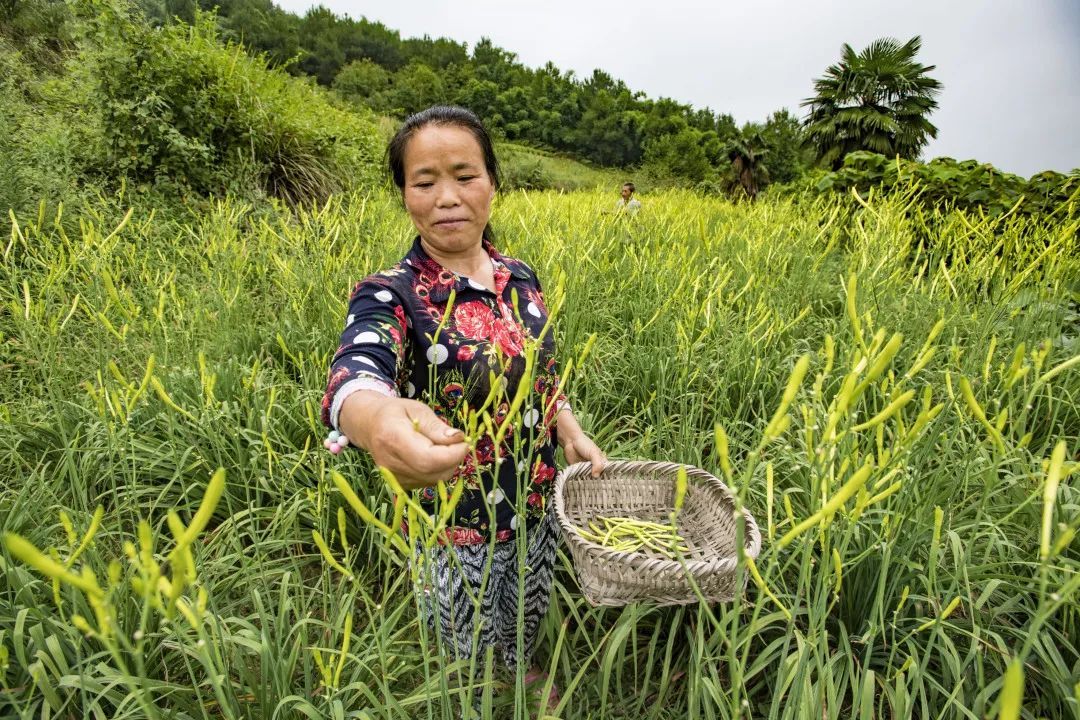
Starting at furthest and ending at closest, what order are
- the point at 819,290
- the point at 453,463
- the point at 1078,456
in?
1. the point at 819,290
2. the point at 1078,456
3. the point at 453,463

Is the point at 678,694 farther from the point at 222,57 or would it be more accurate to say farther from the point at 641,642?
the point at 222,57

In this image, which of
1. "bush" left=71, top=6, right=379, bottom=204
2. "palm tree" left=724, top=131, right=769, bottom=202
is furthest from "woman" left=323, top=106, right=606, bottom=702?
"palm tree" left=724, top=131, right=769, bottom=202

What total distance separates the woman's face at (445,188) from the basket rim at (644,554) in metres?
0.64

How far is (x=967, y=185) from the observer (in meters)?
4.12

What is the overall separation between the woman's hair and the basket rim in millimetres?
823

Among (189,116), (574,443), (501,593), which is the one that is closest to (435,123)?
(574,443)

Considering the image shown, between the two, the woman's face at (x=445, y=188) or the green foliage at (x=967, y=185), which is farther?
the green foliage at (x=967, y=185)

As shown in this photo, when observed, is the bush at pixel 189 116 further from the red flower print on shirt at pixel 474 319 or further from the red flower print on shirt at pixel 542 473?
the red flower print on shirt at pixel 542 473

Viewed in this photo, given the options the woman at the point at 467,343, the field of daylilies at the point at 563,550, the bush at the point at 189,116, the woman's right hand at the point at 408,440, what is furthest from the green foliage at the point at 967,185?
the bush at the point at 189,116

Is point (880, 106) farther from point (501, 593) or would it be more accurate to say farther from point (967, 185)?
point (501, 593)

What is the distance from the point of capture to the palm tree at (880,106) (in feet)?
56.4

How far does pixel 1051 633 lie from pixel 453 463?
1.53 metres

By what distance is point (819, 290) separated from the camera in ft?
10.4

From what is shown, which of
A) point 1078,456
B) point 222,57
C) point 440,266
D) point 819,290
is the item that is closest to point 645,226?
point 819,290
